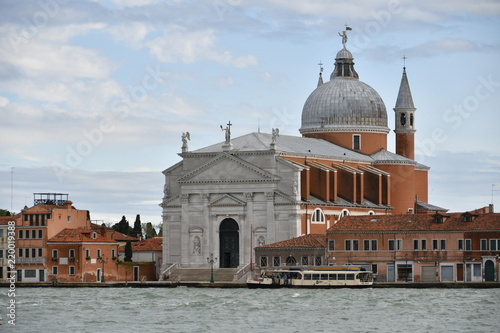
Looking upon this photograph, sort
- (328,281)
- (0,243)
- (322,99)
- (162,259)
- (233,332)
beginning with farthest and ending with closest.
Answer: (322,99)
(162,259)
(0,243)
(328,281)
(233,332)

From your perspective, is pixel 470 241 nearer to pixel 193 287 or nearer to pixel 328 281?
pixel 328 281

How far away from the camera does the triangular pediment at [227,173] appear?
86.2 m

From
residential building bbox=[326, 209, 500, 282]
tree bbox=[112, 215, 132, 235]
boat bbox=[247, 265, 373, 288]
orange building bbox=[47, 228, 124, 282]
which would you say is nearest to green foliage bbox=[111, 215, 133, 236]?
tree bbox=[112, 215, 132, 235]

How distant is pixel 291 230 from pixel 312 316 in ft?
86.4

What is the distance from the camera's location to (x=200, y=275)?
3359 inches

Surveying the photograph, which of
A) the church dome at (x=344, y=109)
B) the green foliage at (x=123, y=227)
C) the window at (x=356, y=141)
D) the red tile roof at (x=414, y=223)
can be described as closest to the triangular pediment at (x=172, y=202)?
the red tile roof at (x=414, y=223)

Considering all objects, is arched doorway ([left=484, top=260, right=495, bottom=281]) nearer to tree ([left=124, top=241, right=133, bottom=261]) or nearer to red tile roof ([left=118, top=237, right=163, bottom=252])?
tree ([left=124, top=241, right=133, bottom=261])

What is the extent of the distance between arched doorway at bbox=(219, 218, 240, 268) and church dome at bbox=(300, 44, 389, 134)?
12764 mm

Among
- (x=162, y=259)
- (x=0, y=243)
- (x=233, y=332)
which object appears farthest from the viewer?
(x=162, y=259)

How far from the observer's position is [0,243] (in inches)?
3329

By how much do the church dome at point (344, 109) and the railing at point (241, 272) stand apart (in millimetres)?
15611

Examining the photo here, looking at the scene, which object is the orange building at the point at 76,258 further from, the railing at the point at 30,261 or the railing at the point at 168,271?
the railing at the point at 168,271

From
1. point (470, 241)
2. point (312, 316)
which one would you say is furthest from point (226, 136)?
point (312, 316)

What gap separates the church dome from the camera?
319 feet
